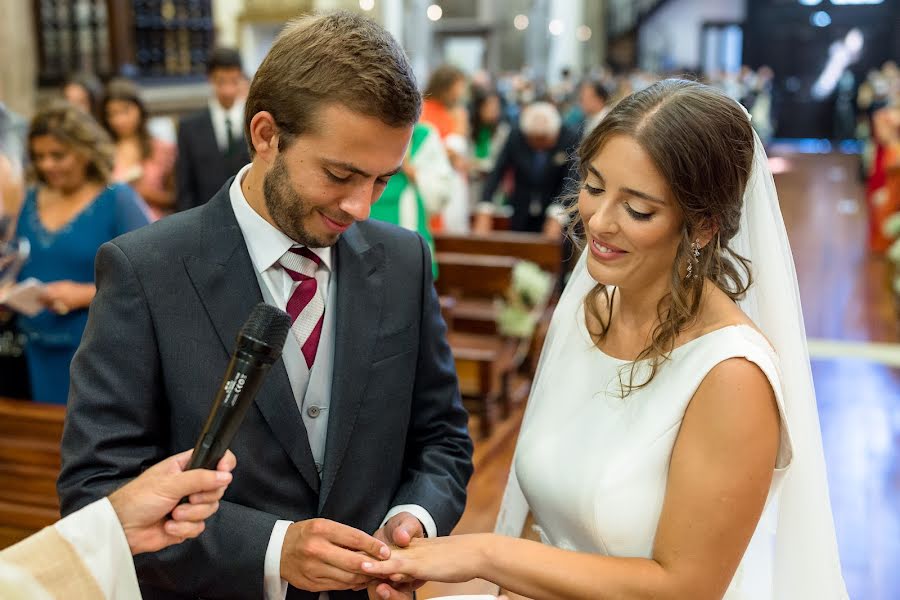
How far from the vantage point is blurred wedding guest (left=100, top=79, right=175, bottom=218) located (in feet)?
19.6

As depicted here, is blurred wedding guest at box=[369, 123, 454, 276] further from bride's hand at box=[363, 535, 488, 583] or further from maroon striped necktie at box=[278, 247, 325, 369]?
bride's hand at box=[363, 535, 488, 583]

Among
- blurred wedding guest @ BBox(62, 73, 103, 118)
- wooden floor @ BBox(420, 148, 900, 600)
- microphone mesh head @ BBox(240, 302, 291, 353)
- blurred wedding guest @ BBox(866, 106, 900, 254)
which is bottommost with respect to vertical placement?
wooden floor @ BBox(420, 148, 900, 600)

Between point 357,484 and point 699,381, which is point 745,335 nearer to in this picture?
point 699,381

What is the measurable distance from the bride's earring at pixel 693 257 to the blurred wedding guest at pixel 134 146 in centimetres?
474

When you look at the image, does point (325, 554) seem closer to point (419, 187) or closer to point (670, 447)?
point (670, 447)

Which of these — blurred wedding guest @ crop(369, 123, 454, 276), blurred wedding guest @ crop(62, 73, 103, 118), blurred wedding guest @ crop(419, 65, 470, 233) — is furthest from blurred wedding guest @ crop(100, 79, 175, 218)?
blurred wedding guest @ crop(369, 123, 454, 276)

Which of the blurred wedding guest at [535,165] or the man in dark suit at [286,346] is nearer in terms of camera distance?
the man in dark suit at [286,346]

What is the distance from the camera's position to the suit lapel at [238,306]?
1.62 metres

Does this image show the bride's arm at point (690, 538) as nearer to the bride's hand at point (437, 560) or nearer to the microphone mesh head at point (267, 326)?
the bride's hand at point (437, 560)

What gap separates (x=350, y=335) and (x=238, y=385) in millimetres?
531

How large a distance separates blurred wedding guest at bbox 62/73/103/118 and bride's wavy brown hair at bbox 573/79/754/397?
5.54 meters

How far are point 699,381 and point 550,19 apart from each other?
83.7 ft

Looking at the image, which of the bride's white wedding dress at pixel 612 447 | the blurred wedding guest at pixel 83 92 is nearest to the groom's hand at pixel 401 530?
the bride's white wedding dress at pixel 612 447

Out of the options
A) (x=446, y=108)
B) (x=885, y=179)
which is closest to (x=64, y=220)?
(x=446, y=108)
